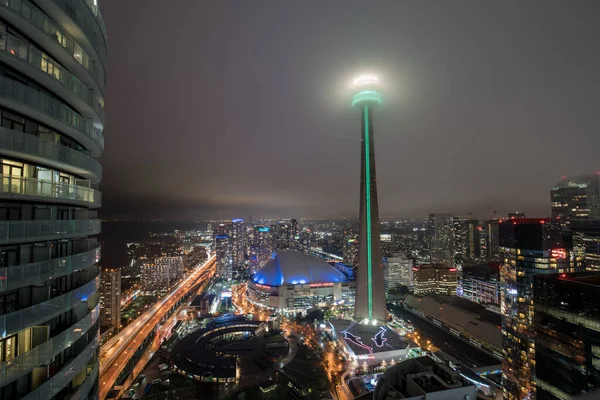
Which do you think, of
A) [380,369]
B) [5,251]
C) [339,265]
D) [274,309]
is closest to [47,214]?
Answer: [5,251]

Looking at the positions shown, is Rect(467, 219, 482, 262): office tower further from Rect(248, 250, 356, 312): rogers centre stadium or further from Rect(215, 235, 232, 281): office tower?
Rect(215, 235, 232, 281): office tower

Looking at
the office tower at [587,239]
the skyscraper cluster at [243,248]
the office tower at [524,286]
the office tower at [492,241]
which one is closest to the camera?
the office tower at [524,286]

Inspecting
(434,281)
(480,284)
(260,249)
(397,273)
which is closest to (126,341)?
(397,273)

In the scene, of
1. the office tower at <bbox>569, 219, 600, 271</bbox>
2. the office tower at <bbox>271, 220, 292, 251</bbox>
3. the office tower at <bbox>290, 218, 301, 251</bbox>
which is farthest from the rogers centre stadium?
the office tower at <bbox>290, 218, 301, 251</bbox>

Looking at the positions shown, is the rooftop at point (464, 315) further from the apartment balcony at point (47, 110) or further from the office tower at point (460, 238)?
the office tower at point (460, 238)

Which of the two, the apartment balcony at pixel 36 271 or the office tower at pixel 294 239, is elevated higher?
the apartment balcony at pixel 36 271

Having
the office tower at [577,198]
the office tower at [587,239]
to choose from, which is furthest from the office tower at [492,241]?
the office tower at [587,239]

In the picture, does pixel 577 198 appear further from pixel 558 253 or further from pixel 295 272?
pixel 295 272
